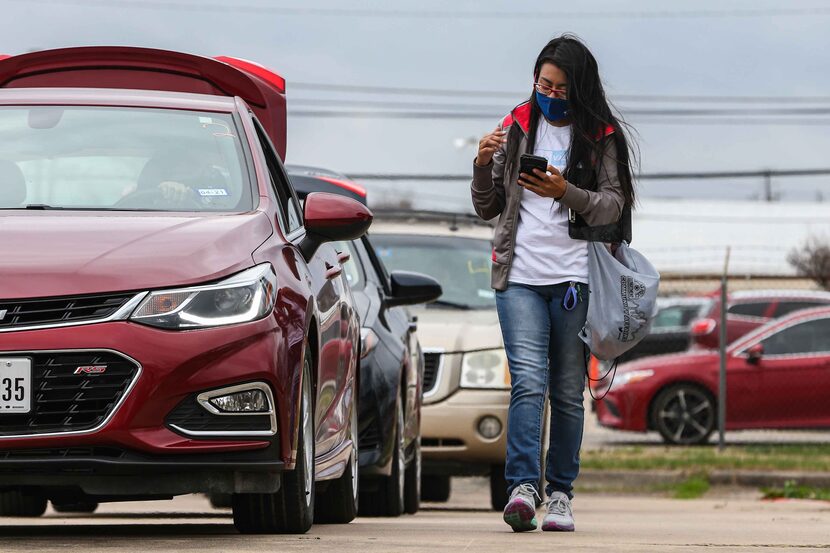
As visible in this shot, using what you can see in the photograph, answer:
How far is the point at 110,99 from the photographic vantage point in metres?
6.71

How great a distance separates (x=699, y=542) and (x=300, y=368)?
1.51 meters

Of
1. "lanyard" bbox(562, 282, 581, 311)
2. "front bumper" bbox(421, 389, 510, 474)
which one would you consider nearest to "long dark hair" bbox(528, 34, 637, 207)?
"lanyard" bbox(562, 282, 581, 311)

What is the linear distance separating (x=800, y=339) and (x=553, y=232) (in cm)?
1217

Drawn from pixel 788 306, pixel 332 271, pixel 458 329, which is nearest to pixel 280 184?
pixel 332 271

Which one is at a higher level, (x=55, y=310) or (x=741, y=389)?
(x=55, y=310)

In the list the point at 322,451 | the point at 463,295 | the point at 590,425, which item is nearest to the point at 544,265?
the point at 322,451

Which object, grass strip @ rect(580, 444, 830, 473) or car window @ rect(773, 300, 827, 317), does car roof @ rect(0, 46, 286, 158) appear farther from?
car window @ rect(773, 300, 827, 317)

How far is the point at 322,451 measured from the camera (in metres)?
6.66

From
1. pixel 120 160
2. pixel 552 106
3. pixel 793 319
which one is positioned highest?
pixel 552 106

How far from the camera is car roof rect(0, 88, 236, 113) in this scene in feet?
21.9

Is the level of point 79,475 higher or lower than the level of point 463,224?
lower

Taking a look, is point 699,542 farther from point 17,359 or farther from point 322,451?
point 17,359

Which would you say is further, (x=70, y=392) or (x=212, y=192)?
(x=212, y=192)

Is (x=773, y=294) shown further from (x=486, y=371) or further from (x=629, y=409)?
(x=486, y=371)
